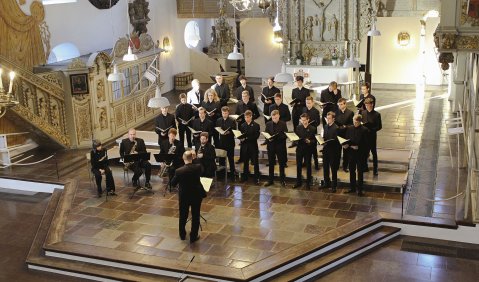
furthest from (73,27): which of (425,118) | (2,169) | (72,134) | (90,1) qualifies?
(425,118)

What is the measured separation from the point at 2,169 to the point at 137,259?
625 centimetres

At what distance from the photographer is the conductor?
969 cm

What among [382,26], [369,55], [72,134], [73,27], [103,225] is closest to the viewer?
[103,225]

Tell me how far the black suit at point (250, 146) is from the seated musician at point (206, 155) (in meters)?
1.01

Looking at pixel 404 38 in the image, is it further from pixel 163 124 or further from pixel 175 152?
pixel 175 152

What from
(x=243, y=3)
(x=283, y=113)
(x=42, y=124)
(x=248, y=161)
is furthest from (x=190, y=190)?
(x=243, y=3)

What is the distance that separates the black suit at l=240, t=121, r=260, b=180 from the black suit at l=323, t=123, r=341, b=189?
1499 mm

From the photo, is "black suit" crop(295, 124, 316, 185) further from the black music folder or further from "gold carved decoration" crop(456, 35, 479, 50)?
"gold carved decoration" crop(456, 35, 479, 50)

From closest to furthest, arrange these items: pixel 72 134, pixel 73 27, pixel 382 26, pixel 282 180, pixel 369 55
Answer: pixel 282 180 → pixel 72 134 → pixel 73 27 → pixel 369 55 → pixel 382 26

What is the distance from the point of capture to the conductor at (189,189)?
9.69 m

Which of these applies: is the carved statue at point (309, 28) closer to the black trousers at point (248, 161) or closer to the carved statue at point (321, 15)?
the carved statue at point (321, 15)

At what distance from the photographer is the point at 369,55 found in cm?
2128

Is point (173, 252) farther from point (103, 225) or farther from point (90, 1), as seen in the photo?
point (90, 1)

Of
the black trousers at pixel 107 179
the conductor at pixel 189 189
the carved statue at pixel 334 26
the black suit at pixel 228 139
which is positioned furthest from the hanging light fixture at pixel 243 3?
the conductor at pixel 189 189
